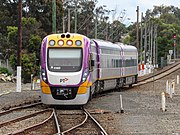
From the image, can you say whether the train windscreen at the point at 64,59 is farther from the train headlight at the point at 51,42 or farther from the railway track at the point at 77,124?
the railway track at the point at 77,124

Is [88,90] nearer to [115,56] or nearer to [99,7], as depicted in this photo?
[115,56]

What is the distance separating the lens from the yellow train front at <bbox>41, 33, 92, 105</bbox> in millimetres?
20547

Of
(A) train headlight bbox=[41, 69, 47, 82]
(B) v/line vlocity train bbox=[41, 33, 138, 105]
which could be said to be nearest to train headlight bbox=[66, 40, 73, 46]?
(B) v/line vlocity train bbox=[41, 33, 138, 105]

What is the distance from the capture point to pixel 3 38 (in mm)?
61969

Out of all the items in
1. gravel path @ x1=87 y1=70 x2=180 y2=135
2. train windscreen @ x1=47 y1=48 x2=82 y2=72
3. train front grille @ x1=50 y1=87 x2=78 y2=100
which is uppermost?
train windscreen @ x1=47 y1=48 x2=82 y2=72

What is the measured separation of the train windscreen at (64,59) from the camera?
20.9 m

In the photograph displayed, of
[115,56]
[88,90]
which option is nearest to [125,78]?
[115,56]

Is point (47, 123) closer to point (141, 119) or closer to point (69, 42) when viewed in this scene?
point (141, 119)

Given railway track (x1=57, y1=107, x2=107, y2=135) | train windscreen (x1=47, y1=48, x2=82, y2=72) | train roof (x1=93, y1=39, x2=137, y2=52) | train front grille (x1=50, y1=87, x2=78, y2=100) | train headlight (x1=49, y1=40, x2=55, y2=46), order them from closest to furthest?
railway track (x1=57, y1=107, x2=107, y2=135) → train front grille (x1=50, y1=87, x2=78, y2=100) → train windscreen (x1=47, y1=48, x2=82, y2=72) → train headlight (x1=49, y1=40, x2=55, y2=46) → train roof (x1=93, y1=39, x2=137, y2=52)

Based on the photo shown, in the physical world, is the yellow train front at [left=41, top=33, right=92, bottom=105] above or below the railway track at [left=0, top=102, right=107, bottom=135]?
above

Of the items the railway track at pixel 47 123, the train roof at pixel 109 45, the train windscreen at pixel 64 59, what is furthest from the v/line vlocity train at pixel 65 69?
the train roof at pixel 109 45

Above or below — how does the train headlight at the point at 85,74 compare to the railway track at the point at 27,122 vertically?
above

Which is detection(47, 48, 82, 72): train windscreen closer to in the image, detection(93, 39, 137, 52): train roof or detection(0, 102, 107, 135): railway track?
detection(0, 102, 107, 135): railway track

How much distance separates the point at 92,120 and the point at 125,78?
22061 mm
